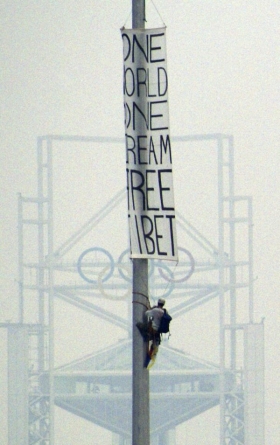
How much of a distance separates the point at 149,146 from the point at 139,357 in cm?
119

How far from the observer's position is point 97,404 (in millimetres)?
21734

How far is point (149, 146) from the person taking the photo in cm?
691

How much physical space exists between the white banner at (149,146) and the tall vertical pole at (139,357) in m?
0.20

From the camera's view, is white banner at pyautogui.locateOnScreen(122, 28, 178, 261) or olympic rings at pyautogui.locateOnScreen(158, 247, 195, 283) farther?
olympic rings at pyautogui.locateOnScreen(158, 247, 195, 283)

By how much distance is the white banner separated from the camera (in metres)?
6.88

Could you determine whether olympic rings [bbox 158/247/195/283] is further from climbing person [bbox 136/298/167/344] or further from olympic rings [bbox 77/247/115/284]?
climbing person [bbox 136/298/167/344]

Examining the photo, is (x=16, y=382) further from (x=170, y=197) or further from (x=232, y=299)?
(x=170, y=197)

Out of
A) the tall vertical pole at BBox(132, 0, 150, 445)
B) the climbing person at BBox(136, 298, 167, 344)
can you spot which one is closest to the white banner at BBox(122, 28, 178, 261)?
the tall vertical pole at BBox(132, 0, 150, 445)

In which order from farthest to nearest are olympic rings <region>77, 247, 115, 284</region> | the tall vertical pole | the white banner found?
olympic rings <region>77, 247, 115, 284</region>, the white banner, the tall vertical pole

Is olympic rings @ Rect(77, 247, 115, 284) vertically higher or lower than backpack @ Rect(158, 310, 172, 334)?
higher

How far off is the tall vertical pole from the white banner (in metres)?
0.20

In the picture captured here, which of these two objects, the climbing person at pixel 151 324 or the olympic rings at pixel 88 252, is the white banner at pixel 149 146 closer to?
the climbing person at pixel 151 324

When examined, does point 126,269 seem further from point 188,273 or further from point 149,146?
point 149,146

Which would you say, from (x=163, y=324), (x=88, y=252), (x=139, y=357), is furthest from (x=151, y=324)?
(x=88, y=252)
